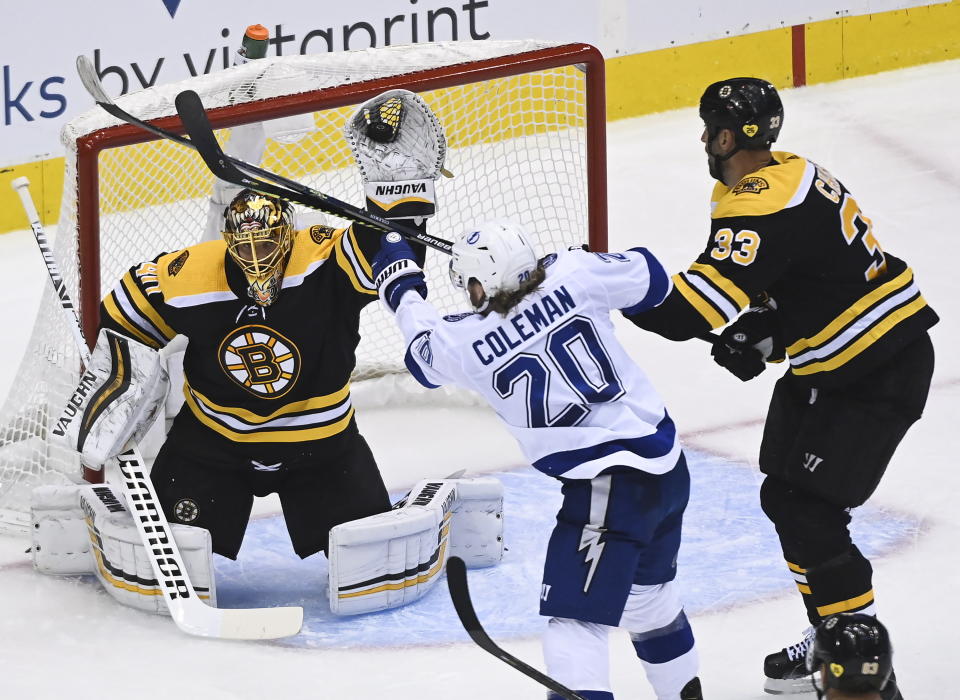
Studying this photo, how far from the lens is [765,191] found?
3010 millimetres

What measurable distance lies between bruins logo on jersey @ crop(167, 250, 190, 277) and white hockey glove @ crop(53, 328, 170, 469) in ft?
0.54

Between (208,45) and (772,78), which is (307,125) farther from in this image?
(772,78)

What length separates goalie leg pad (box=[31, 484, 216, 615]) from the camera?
11.7 ft

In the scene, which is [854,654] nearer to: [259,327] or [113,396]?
[259,327]

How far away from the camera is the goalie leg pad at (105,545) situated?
11.7ft

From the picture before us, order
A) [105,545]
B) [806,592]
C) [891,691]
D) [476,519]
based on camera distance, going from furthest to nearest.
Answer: [476,519] < [105,545] < [806,592] < [891,691]

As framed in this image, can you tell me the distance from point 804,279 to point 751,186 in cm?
20

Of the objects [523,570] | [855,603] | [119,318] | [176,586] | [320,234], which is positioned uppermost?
→ [320,234]

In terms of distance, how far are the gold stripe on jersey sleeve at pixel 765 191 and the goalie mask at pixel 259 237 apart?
0.92 m

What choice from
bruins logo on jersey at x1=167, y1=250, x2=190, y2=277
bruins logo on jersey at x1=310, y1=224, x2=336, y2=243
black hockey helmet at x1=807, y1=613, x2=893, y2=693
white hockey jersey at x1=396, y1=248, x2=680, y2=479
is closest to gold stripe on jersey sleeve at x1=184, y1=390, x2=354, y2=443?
bruins logo on jersey at x1=167, y1=250, x2=190, y2=277

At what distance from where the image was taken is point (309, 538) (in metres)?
3.72

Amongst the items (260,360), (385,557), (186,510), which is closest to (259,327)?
(260,360)

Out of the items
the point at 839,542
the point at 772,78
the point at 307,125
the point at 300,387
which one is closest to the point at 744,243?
the point at 839,542

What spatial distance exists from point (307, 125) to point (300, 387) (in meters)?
1.00
